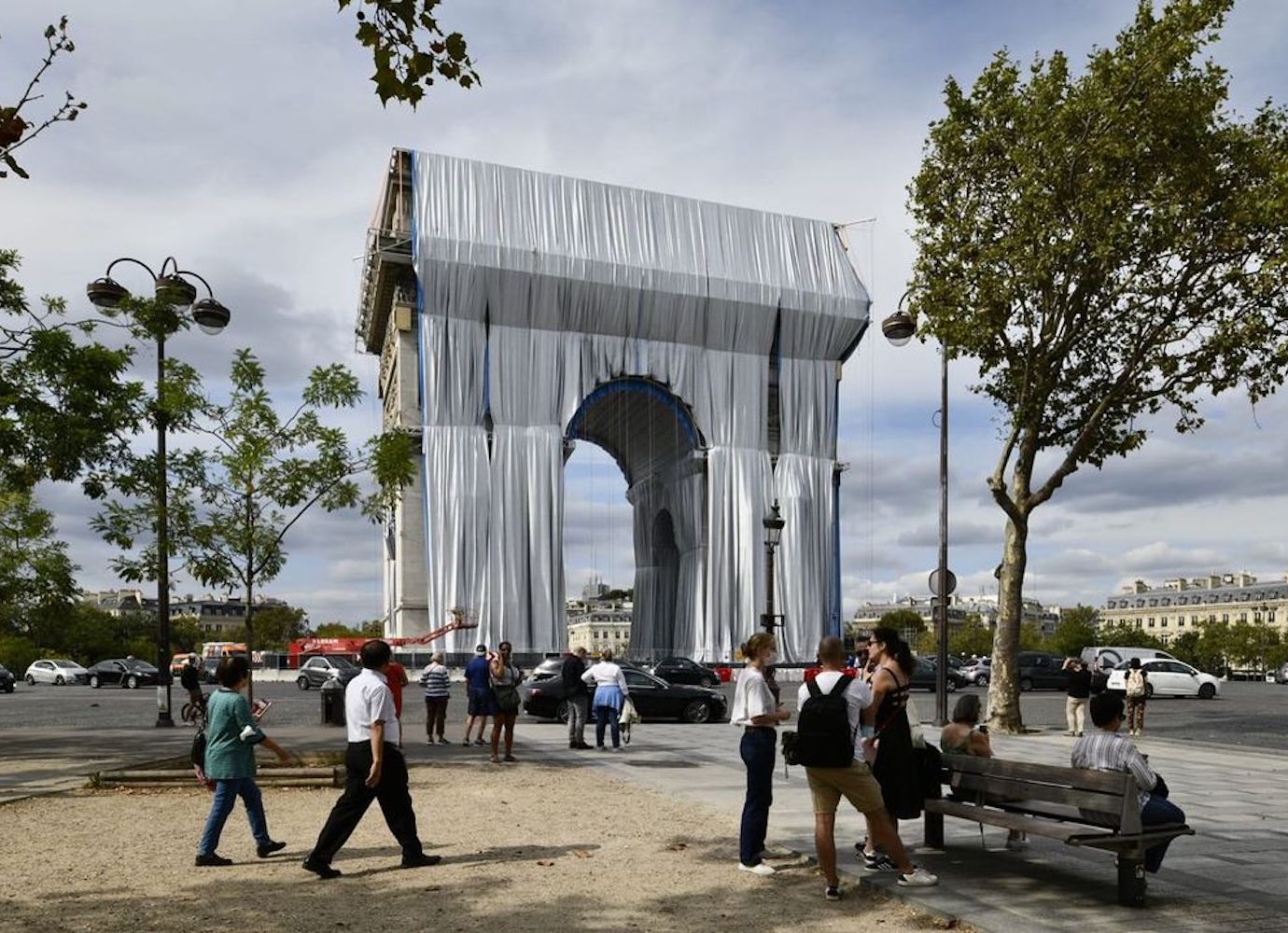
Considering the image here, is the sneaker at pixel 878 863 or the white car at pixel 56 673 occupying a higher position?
the sneaker at pixel 878 863

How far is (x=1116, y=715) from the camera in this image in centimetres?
773

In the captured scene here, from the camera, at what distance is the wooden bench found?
23.1ft

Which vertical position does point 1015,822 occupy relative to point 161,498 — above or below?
below

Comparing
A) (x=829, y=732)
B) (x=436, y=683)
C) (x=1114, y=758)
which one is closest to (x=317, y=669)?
(x=436, y=683)

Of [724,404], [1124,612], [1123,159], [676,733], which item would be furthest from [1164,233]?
[1124,612]

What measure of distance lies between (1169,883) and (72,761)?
14.6 metres

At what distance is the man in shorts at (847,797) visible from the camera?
7523mm

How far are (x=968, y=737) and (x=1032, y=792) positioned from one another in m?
1.38

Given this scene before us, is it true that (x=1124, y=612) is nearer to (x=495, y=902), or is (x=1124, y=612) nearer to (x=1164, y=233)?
(x=1164, y=233)

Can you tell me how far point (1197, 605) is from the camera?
17350 centimetres

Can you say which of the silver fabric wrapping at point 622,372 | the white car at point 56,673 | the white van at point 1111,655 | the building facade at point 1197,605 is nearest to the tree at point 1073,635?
the building facade at point 1197,605

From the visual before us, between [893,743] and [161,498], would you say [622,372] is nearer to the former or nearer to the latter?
[161,498]

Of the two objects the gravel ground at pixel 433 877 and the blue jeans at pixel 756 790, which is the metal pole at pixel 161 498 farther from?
the blue jeans at pixel 756 790

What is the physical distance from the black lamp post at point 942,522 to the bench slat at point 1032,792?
46.3ft
